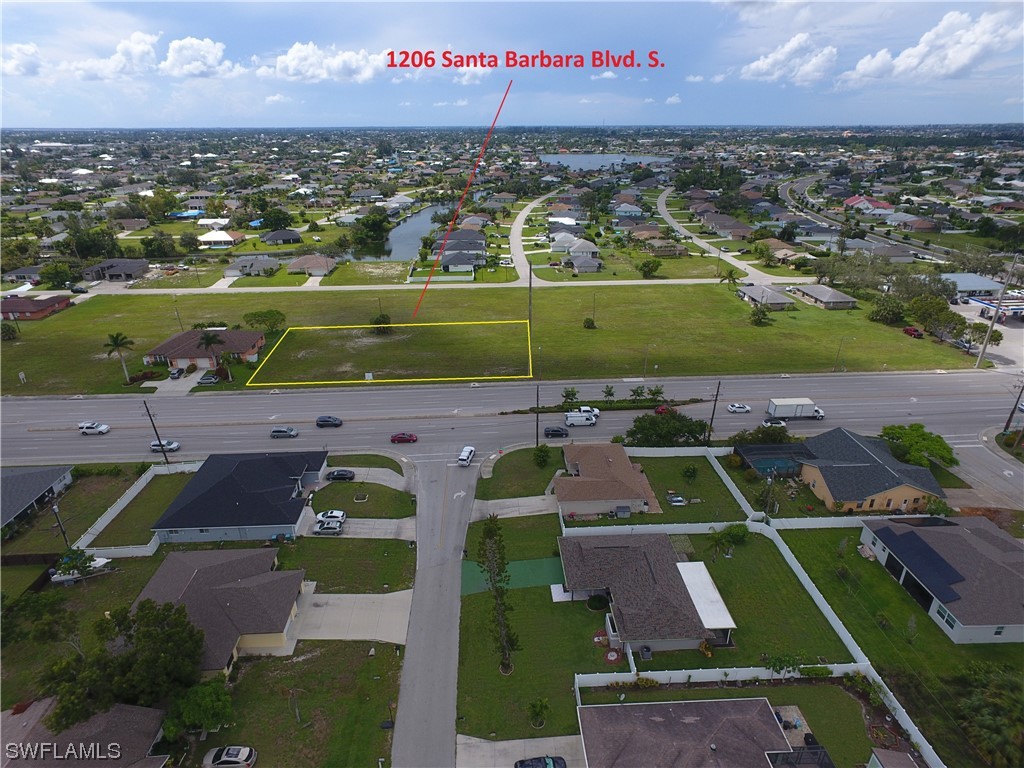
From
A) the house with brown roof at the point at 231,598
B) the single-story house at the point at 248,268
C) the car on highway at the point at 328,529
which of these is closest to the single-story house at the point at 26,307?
the single-story house at the point at 248,268

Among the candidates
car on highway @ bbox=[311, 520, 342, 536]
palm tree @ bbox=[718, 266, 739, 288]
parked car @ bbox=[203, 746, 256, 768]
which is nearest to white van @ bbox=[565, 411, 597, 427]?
car on highway @ bbox=[311, 520, 342, 536]

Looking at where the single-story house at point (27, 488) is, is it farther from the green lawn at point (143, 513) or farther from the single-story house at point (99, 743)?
the single-story house at point (99, 743)

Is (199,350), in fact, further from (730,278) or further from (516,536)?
(730,278)

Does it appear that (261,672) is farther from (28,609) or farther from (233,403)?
(233,403)

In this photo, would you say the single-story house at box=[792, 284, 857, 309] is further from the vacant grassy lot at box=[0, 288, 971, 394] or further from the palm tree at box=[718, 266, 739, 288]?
the palm tree at box=[718, 266, 739, 288]

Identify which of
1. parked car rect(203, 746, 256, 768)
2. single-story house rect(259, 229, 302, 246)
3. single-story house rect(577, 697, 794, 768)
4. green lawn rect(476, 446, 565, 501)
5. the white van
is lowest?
green lawn rect(476, 446, 565, 501)

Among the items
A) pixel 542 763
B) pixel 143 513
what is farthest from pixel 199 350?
pixel 542 763
